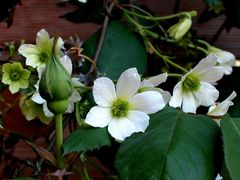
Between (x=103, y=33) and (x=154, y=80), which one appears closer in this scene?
(x=154, y=80)

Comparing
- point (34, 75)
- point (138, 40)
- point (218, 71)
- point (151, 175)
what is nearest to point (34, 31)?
point (138, 40)

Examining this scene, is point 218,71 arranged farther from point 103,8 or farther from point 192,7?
point 192,7

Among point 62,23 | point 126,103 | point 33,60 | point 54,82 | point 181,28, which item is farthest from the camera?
point 62,23

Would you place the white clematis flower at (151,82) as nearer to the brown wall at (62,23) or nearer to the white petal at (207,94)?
the white petal at (207,94)

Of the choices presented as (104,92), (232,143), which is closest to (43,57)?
(104,92)

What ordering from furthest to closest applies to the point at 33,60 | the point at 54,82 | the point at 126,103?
the point at 33,60 → the point at 126,103 → the point at 54,82

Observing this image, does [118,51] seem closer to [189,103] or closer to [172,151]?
[189,103]

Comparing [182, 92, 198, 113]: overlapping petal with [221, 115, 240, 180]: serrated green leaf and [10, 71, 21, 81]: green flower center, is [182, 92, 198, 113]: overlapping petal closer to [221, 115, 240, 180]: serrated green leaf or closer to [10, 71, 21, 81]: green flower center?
[221, 115, 240, 180]: serrated green leaf

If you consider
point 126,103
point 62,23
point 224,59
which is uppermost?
point 126,103
